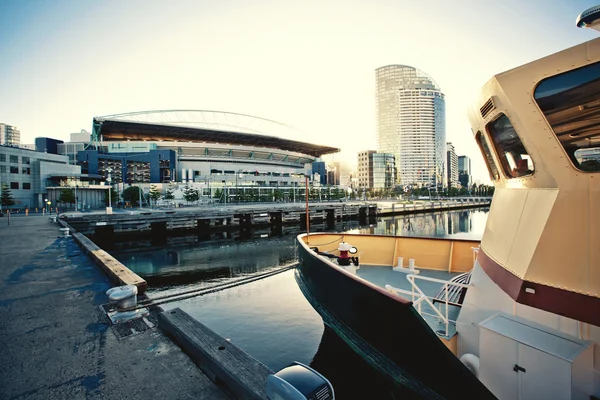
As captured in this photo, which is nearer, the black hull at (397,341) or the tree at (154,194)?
the black hull at (397,341)

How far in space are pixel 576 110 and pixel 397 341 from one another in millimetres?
4111

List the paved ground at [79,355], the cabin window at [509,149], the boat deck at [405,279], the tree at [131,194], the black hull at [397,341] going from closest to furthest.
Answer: the paved ground at [79,355] < the black hull at [397,341] < the cabin window at [509,149] < the boat deck at [405,279] < the tree at [131,194]

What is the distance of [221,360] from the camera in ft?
13.6

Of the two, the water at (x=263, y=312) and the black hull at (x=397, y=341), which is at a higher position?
the black hull at (x=397, y=341)

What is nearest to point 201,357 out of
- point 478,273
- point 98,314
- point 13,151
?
point 98,314

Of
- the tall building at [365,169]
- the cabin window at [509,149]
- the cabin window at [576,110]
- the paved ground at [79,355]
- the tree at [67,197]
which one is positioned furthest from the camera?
the tall building at [365,169]

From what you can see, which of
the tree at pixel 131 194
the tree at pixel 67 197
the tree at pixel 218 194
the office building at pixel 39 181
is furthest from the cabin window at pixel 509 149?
the tree at pixel 131 194

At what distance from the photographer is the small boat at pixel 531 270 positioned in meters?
3.38

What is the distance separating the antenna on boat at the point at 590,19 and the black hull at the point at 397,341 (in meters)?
4.34

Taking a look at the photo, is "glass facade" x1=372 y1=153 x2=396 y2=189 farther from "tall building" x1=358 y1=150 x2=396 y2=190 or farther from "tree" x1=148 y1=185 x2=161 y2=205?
"tree" x1=148 y1=185 x2=161 y2=205

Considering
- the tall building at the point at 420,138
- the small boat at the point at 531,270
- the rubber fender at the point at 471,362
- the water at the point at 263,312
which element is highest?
the tall building at the point at 420,138

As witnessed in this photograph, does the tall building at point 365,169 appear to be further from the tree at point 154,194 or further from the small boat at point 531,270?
the small boat at point 531,270

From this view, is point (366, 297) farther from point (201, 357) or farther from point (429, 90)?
point (429, 90)

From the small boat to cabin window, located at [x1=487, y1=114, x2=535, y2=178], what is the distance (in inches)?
0.9
